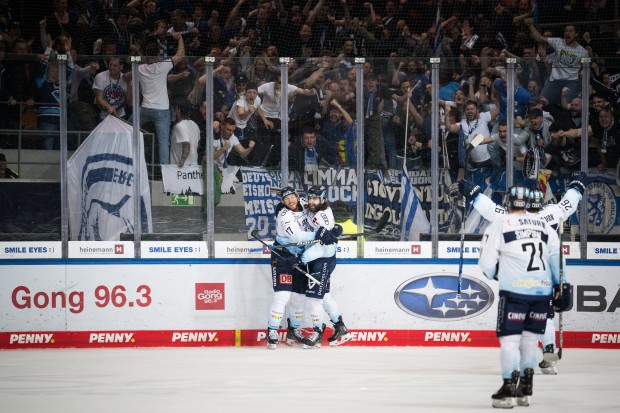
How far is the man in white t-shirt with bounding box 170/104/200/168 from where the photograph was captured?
11.5 meters

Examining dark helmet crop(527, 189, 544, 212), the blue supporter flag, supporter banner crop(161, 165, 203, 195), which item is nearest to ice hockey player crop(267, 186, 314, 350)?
supporter banner crop(161, 165, 203, 195)

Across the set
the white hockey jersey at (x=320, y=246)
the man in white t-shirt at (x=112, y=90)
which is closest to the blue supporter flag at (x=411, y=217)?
the white hockey jersey at (x=320, y=246)

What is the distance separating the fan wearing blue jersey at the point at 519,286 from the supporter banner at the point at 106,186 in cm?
493

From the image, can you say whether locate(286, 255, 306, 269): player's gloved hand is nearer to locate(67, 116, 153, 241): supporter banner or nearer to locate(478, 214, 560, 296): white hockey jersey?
locate(67, 116, 153, 241): supporter banner

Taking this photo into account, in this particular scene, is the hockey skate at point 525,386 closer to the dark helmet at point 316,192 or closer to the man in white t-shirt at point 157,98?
the dark helmet at point 316,192

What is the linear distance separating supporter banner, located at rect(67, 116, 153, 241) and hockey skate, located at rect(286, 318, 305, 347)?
2012mm

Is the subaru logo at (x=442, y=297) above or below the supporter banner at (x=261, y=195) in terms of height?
below

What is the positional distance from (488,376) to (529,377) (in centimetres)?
177

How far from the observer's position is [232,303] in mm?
11758

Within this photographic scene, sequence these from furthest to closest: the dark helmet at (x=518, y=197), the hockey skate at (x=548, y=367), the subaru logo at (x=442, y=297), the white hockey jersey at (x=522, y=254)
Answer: the subaru logo at (x=442, y=297) < the hockey skate at (x=548, y=367) < the dark helmet at (x=518, y=197) < the white hockey jersey at (x=522, y=254)

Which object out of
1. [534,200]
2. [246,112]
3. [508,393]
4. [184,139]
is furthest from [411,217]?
[508,393]

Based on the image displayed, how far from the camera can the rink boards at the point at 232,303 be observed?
11469 mm

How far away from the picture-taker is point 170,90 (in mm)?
11594

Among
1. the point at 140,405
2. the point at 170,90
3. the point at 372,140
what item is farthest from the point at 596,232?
the point at 140,405
